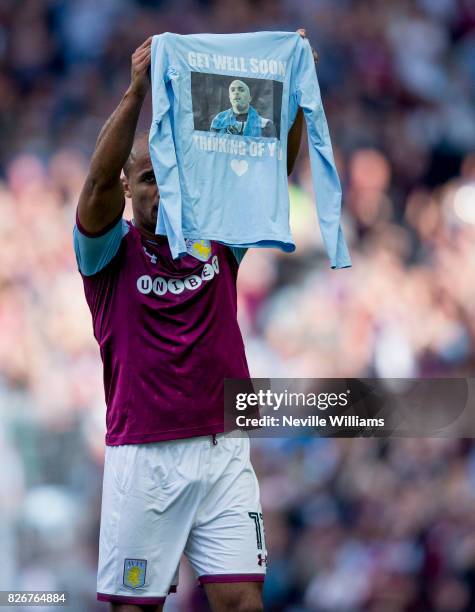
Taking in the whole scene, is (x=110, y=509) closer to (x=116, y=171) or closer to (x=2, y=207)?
(x=116, y=171)

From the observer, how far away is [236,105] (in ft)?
10.7

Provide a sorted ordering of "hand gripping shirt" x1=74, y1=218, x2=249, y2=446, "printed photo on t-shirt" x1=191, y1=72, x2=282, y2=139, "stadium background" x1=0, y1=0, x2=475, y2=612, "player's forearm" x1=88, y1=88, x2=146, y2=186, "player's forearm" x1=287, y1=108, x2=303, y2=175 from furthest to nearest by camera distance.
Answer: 1. "stadium background" x1=0, y1=0, x2=475, y2=612
2. "player's forearm" x1=287, y1=108, x2=303, y2=175
3. "printed photo on t-shirt" x1=191, y1=72, x2=282, y2=139
4. "hand gripping shirt" x1=74, y1=218, x2=249, y2=446
5. "player's forearm" x1=88, y1=88, x2=146, y2=186

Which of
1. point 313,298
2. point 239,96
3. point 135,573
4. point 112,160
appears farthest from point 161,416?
point 313,298

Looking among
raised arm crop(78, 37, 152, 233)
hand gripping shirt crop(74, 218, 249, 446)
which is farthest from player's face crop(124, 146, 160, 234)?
raised arm crop(78, 37, 152, 233)

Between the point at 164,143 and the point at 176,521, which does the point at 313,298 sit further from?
the point at 176,521

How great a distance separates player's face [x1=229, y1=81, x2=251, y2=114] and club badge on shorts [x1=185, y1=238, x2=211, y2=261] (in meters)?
0.39

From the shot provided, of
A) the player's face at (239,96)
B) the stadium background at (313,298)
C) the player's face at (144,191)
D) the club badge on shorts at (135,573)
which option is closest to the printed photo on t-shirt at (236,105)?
the player's face at (239,96)

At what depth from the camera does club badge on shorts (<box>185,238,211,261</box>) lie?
3.21 metres

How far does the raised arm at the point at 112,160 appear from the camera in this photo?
2965 millimetres

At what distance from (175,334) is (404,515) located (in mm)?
2010

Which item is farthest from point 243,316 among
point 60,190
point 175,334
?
point 175,334

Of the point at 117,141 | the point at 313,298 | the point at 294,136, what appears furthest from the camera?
the point at 313,298

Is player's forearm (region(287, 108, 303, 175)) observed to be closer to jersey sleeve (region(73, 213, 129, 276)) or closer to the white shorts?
jersey sleeve (region(73, 213, 129, 276))

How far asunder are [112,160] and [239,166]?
0.44 meters
